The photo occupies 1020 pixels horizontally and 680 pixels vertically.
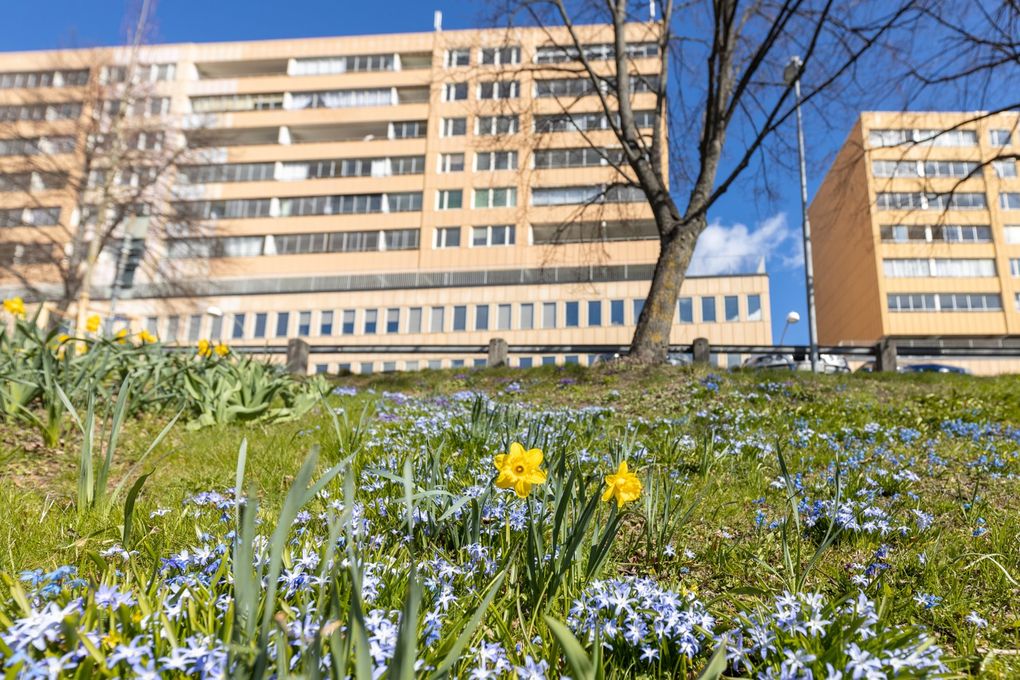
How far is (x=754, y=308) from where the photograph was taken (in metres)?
38.2

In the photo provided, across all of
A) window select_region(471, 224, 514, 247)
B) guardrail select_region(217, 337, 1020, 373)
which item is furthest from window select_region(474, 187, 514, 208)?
guardrail select_region(217, 337, 1020, 373)

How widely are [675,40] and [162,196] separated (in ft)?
68.0

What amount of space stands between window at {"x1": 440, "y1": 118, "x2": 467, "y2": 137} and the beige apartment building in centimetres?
11

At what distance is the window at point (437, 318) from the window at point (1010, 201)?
1789 inches

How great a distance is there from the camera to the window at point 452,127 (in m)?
43.2

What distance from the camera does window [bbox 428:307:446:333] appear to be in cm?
4066

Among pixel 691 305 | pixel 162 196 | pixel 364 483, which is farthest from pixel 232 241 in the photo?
pixel 364 483

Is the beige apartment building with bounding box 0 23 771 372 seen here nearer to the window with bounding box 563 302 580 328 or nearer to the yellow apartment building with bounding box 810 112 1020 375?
the window with bounding box 563 302 580 328

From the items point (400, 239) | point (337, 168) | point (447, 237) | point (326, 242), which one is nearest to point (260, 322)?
point (326, 242)

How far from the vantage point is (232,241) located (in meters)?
43.5

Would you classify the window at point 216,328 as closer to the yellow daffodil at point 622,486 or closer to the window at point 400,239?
the window at point 400,239

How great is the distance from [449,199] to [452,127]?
5.71 m

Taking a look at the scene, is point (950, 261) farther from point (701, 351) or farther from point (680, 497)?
point (680, 497)

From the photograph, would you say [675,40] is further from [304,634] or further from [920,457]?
[304,634]
